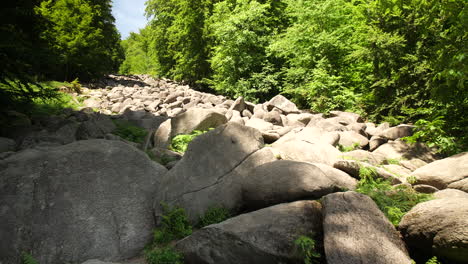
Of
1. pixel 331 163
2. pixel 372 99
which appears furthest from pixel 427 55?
pixel 331 163

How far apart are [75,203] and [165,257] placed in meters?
1.86

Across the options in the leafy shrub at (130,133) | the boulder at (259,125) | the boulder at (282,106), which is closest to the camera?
the leafy shrub at (130,133)

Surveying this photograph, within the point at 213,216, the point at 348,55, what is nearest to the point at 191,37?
the point at 348,55

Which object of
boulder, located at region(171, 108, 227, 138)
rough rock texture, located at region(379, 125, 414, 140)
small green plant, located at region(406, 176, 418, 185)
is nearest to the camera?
small green plant, located at region(406, 176, 418, 185)

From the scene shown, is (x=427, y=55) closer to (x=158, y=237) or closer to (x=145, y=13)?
(x=158, y=237)

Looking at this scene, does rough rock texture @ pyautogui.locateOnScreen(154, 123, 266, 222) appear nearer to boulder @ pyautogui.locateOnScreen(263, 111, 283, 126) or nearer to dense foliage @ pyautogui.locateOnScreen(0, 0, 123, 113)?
dense foliage @ pyautogui.locateOnScreen(0, 0, 123, 113)

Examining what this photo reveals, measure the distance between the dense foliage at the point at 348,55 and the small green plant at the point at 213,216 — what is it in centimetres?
490

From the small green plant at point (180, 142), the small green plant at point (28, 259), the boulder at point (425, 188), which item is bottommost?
the small green plant at point (28, 259)

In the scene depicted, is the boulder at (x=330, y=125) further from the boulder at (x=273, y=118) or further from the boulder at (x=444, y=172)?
the boulder at (x=444, y=172)

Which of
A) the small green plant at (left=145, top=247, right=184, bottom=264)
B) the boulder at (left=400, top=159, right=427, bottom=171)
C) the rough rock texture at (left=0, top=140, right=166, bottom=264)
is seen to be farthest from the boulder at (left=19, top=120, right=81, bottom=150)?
the boulder at (left=400, top=159, right=427, bottom=171)

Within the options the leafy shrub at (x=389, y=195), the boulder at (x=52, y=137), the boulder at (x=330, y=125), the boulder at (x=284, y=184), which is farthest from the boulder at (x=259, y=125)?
the boulder at (x=52, y=137)

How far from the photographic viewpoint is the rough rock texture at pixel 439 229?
109 inches

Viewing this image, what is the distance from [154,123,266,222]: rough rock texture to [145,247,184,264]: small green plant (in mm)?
791

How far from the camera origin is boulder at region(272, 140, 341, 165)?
6.04m
